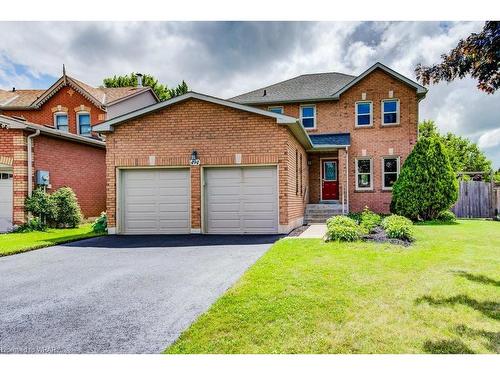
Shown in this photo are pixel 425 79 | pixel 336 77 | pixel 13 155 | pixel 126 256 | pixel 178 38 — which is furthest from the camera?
pixel 336 77

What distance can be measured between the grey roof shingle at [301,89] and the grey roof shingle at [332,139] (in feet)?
6.11

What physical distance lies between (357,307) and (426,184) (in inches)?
425

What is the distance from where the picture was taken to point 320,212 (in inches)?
591

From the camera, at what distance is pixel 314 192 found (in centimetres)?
1731

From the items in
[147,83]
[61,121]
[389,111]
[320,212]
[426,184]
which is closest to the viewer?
[426,184]

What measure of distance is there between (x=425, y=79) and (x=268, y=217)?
628cm

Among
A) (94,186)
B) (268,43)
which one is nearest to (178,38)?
(268,43)

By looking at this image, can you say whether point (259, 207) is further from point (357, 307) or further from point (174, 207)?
point (357, 307)

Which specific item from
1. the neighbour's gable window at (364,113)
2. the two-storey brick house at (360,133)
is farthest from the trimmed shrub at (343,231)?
the neighbour's gable window at (364,113)

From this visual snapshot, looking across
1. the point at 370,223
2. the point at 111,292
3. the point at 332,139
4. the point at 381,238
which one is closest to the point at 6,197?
the point at 111,292

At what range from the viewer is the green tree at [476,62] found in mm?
4633

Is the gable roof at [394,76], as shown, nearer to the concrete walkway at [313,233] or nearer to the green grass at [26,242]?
the concrete walkway at [313,233]

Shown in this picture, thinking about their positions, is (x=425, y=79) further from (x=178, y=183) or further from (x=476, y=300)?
(x=178, y=183)

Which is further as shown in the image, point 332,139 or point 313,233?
point 332,139
